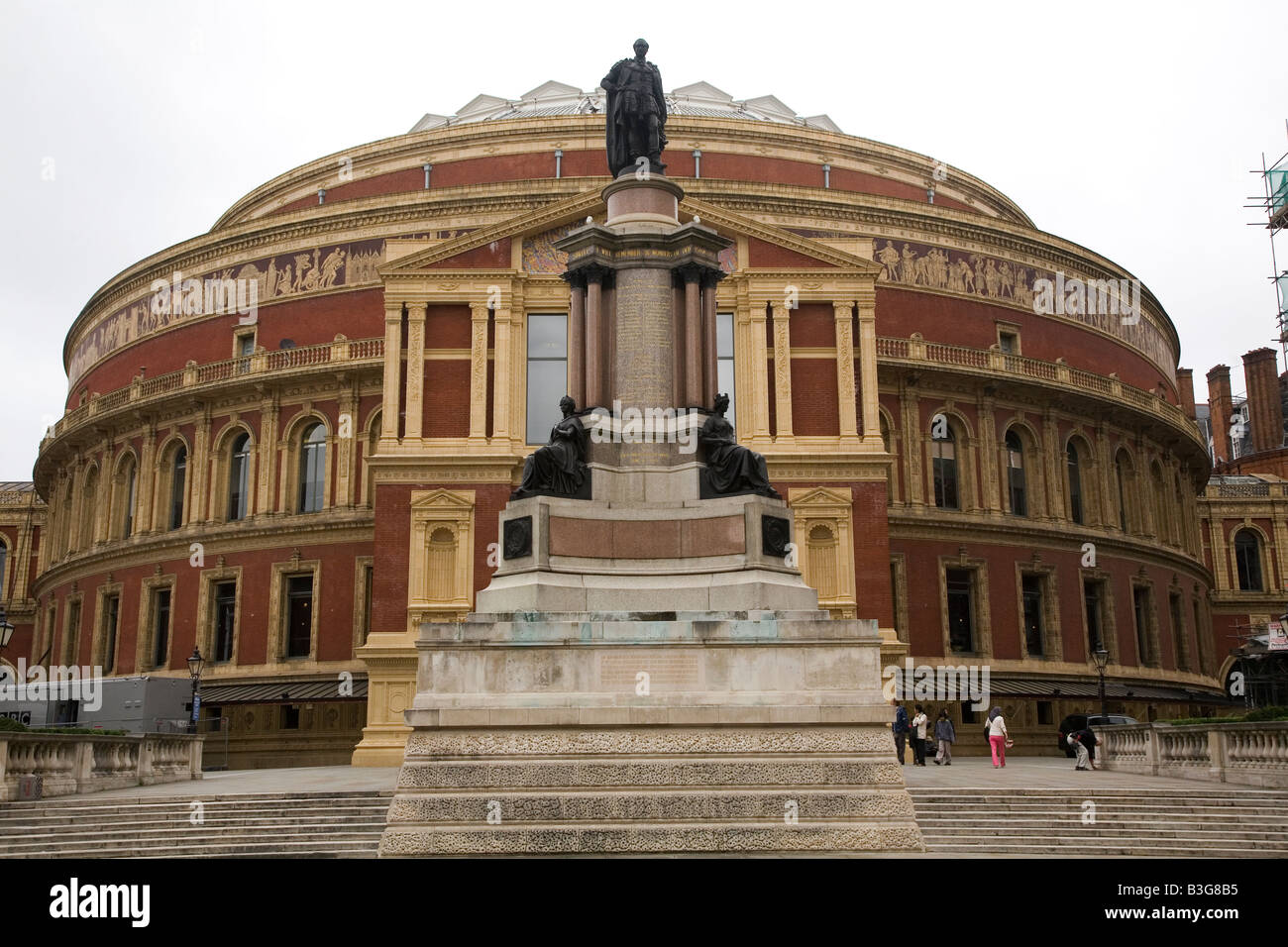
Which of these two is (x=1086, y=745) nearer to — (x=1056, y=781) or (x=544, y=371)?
(x=1056, y=781)

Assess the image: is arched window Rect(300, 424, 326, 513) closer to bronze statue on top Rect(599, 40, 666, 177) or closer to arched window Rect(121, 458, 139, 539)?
arched window Rect(121, 458, 139, 539)

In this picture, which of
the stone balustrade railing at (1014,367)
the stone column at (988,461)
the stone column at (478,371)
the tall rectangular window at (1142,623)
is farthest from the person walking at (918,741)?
the tall rectangular window at (1142,623)

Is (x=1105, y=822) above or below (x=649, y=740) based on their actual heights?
below

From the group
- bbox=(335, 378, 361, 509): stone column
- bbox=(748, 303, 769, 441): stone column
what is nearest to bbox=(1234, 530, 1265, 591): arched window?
bbox=(748, 303, 769, 441): stone column

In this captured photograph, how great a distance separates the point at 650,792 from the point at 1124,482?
43516mm

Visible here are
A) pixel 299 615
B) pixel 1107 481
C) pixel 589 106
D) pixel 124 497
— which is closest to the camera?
pixel 299 615

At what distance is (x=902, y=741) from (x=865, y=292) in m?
14.0

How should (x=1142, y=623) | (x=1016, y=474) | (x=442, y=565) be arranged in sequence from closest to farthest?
(x=442, y=565) < (x=1016, y=474) < (x=1142, y=623)

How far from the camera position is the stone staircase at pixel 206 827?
696 inches

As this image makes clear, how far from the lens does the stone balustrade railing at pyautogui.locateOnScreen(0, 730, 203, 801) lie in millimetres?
23094

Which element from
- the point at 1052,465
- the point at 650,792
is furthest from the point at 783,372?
the point at 650,792

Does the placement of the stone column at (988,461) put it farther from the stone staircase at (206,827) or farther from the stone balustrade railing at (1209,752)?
the stone staircase at (206,827)

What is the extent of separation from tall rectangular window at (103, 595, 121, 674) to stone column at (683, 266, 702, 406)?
38409 mm

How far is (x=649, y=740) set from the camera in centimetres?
1586
